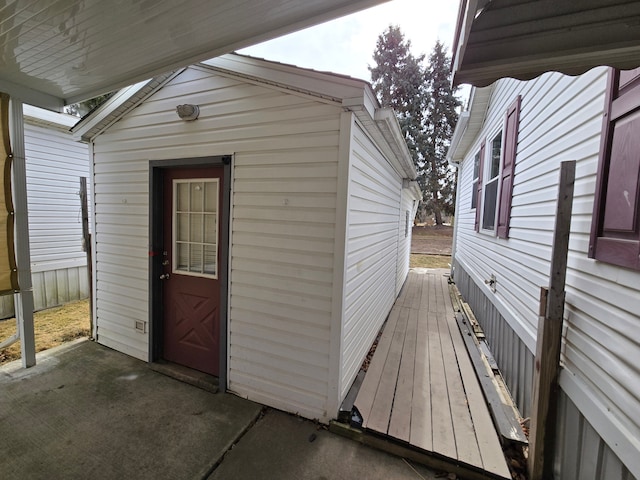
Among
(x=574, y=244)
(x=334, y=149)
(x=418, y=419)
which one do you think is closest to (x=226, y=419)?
(x=418, y=419)

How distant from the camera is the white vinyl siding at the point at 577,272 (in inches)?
54.4

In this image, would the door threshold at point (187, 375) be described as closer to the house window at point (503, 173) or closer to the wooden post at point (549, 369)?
the wooden post at point (549, 369)

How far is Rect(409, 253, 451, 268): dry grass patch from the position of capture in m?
12.1

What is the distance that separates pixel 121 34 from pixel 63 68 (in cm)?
105

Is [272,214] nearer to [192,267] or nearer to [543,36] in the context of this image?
[192,267]

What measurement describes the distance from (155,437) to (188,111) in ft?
9.62

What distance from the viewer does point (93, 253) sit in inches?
142

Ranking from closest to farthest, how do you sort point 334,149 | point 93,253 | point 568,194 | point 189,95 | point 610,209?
point 610,209
point 568,194
point 334,149
point 189,95
point 93,253

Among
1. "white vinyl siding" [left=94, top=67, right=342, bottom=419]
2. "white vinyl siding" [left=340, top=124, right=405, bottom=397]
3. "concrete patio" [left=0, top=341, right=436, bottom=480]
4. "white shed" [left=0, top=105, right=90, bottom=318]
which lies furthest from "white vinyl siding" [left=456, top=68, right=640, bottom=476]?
"white shed" [left=0, top=105, right=90, bottom=318]

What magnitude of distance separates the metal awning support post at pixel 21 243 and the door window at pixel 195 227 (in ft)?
5.31

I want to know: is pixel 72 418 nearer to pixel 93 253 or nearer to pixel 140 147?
pixel 93 253

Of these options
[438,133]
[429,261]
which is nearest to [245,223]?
[429,261]

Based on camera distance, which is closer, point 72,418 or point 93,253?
point 72,418

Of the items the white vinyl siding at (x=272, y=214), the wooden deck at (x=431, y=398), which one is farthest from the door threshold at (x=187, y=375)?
the wooden deck at (x=431, y=398)
